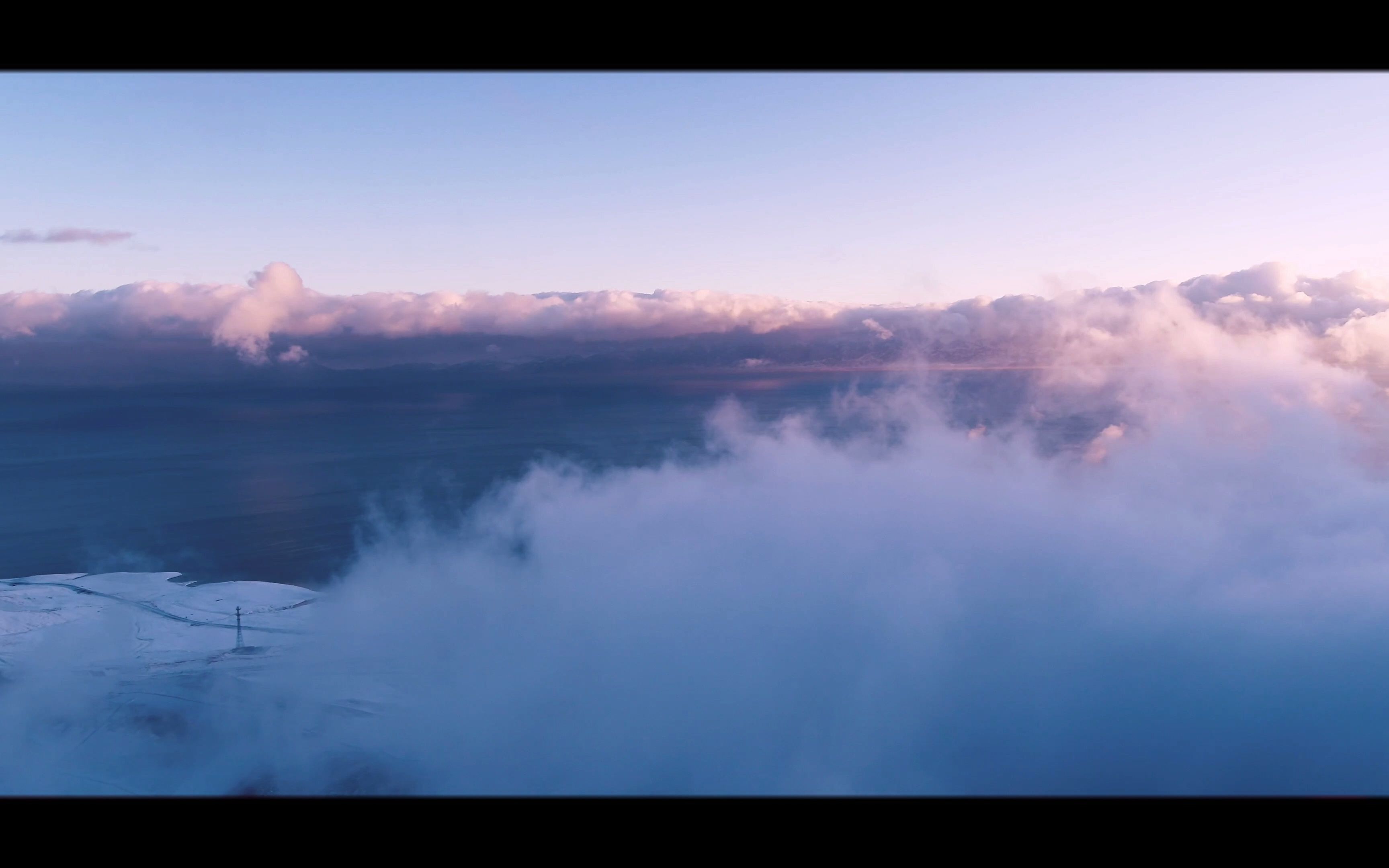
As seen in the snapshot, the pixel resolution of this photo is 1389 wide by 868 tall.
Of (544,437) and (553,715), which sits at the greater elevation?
(544,437)

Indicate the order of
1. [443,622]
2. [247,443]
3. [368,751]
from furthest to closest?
1. [247,443]
2. [443,622]
3. [368,751]
